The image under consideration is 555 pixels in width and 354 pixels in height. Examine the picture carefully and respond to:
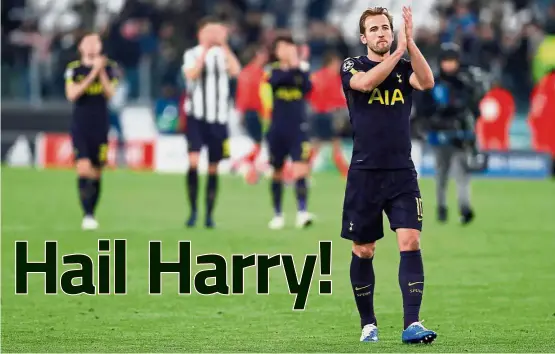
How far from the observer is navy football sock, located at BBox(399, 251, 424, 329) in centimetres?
953

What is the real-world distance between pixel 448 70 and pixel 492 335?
9527 millimetres

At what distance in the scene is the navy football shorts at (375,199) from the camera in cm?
971

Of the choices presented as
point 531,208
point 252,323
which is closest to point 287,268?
point 252,323

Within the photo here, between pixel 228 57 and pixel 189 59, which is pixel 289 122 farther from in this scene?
pixel 189 59

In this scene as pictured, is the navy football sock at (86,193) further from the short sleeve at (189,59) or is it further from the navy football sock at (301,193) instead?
the navy football sock at (301,193)

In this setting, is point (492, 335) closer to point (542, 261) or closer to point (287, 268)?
point (287, 268)

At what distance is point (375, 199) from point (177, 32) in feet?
75.0

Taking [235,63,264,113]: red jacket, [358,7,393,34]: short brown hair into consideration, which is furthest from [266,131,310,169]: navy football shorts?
[235,63,264,113]: red jacket

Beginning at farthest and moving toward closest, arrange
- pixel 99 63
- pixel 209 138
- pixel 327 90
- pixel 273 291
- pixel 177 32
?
pixel 177 32 → pixel 327 90 → pixel 209 138 → pixel 99 63 → pixel 273 291

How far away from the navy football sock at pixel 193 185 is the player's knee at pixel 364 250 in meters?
9.02

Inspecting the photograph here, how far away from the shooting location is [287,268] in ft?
39.8

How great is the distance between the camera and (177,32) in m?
32.2

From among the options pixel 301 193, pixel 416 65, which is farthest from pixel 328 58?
pixel 416 65

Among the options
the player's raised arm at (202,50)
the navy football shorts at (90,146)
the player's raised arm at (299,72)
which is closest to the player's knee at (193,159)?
the player's raised arm at (202,50)
